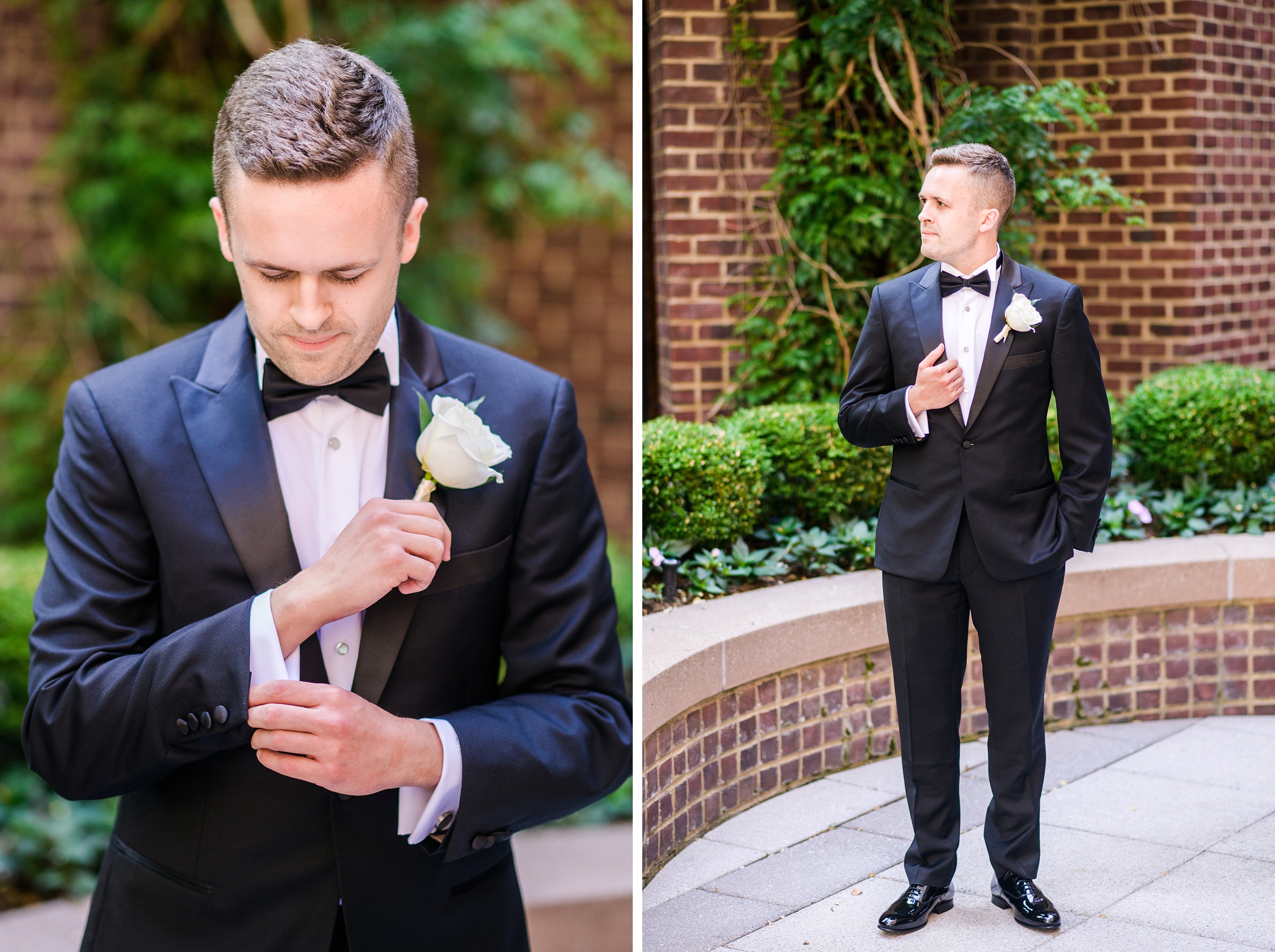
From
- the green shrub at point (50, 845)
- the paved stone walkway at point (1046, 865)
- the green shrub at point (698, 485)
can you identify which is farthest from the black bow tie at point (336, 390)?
the green shrub at point (50, 845)

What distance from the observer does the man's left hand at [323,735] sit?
1566 mm

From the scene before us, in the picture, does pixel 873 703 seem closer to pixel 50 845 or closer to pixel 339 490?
pixel 339 490

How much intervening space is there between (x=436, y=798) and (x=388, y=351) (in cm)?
65

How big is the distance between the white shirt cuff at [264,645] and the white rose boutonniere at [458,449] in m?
0.25

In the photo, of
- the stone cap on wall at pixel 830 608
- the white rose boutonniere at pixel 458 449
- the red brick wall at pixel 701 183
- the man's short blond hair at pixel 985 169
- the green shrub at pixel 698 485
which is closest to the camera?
the white rose boutonniere at pixel 458 449

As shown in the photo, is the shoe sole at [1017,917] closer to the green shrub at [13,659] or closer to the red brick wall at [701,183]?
the red brick wall at [701,183]

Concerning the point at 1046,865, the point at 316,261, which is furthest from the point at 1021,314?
the point at 316,261

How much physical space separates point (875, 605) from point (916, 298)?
4.18ft

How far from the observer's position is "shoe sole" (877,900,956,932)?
9.16 feet

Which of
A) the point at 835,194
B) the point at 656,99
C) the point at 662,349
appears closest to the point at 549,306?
the point at 662,349

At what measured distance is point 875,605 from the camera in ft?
12.1

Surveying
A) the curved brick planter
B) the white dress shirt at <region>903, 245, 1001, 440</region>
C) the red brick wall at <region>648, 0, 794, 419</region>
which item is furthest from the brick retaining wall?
the red brick wall at <region>648, 0, 794, 419</region>

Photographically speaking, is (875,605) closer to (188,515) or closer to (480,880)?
(480,880)

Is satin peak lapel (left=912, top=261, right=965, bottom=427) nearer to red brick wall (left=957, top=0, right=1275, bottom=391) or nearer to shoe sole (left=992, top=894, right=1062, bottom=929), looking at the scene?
shoe sole (left=992, top=894, right=1062, bottom=929)
